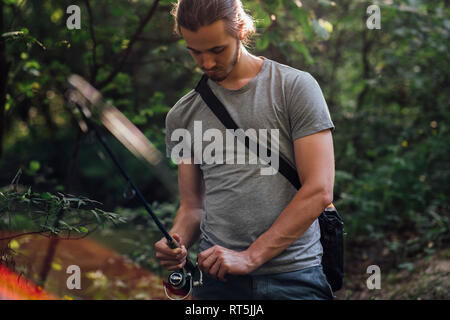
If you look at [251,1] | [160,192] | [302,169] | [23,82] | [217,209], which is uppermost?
[251,1]

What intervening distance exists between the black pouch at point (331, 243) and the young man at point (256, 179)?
43 millimetres

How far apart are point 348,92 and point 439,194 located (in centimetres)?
362

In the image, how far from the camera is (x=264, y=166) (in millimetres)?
2027

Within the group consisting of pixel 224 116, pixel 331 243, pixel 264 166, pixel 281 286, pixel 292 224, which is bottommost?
pixel 281 286

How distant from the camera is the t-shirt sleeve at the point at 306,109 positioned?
1.89 meters

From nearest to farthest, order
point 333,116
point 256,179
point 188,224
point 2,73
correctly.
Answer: point 256,179 < point 188,224 < point 2,73 < point 333,116

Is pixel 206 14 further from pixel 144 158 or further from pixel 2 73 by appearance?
pixel 2 73

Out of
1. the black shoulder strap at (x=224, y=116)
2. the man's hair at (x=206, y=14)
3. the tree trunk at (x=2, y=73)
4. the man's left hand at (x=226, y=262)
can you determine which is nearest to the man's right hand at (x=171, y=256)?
the man's left hand at (x=226, y=262)

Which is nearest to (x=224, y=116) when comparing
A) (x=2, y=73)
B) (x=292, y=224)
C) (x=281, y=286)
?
(x=292, y=224)

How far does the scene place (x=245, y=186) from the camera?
80.0 inches

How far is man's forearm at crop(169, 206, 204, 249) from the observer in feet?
7.59

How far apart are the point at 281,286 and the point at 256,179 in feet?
1.60

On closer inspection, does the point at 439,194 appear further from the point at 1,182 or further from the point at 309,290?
the point at 1,182
